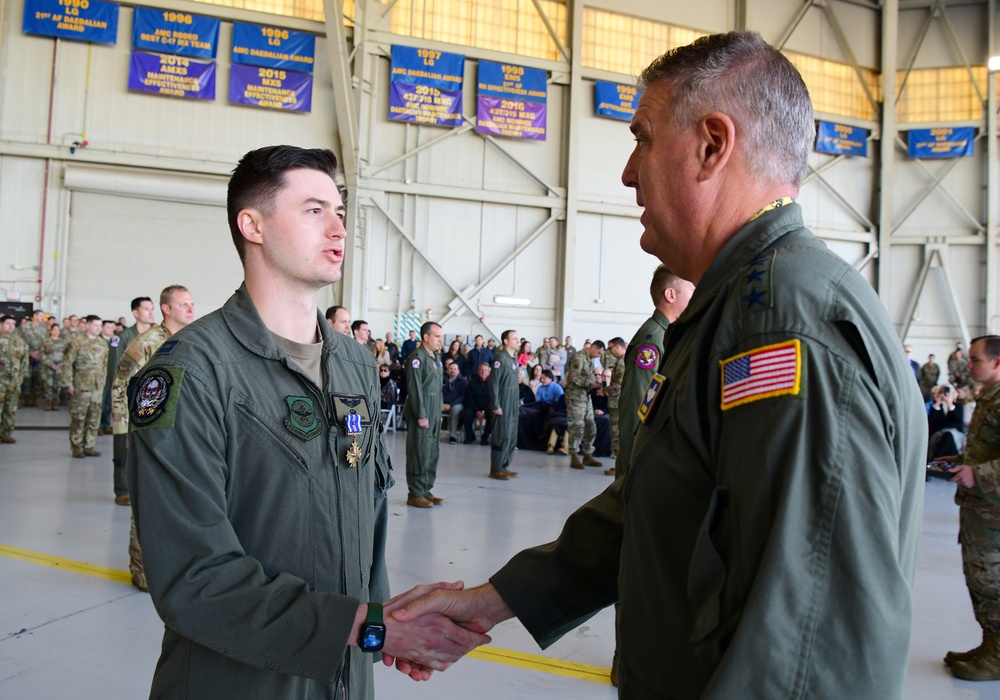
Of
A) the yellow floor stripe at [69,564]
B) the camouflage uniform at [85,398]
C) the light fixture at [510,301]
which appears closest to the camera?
the yellow floor stripe at [69,564]

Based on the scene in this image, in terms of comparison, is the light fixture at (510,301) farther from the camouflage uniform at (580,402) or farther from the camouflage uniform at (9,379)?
the camouflage uniform at (9,379)

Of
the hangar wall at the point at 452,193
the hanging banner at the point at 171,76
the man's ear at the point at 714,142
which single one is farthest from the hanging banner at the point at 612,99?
the man's ear at the point at 714,142

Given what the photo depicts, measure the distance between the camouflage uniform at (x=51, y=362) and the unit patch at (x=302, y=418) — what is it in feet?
45.6

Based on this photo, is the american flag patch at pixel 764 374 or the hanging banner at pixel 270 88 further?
the hanging banner at pixel 270 88

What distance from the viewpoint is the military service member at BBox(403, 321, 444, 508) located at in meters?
7.20

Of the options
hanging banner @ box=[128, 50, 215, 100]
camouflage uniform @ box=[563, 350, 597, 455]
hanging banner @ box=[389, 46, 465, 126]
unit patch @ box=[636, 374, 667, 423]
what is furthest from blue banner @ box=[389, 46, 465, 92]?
unit patch @ box=[636, 374, 667, 423]

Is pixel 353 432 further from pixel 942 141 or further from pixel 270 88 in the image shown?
pixel 942 141

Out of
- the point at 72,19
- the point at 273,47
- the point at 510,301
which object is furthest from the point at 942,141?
the point at 72,19

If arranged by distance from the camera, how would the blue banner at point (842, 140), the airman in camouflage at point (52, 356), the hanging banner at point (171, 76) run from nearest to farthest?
the airman in camouflage at point (52, 356)
the hanging banner at point (171, 76)
the blue banner at point (842, 140)

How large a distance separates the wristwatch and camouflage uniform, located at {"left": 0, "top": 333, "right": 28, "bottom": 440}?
35.3 ft

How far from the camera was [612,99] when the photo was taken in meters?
16.9

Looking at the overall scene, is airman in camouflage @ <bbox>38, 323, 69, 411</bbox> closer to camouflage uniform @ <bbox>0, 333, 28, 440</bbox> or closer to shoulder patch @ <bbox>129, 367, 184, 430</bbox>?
camouflage uniform @ <bbox>0, 333, 28, 440</bbox>

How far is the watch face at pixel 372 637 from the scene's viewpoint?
1432 millimetres

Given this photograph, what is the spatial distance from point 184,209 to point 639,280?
10550mm
